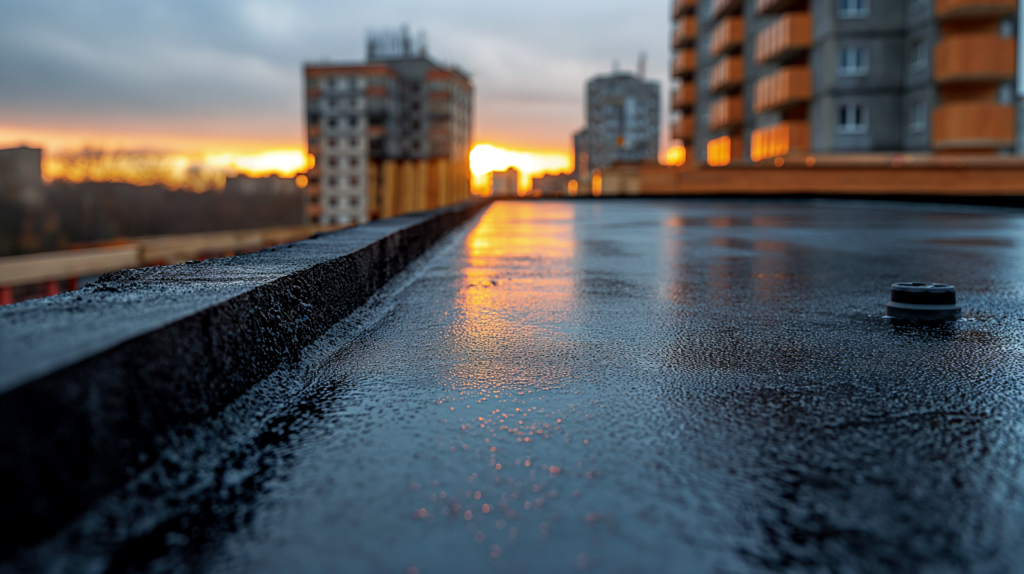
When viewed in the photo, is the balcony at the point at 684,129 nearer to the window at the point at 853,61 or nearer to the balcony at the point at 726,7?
the balcony at the point at 726,7

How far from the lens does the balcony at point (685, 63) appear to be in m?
54.6

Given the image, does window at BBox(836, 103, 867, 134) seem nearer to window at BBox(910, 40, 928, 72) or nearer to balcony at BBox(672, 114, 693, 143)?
window at BBox(910, 40, 928, 72)

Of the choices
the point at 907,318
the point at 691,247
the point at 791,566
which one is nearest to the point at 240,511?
the point at 791,566

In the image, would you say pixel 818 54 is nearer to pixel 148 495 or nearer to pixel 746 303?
pixel 746 303

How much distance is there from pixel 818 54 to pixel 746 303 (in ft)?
108

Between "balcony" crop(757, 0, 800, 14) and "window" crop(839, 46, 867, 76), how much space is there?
3666 millimetres

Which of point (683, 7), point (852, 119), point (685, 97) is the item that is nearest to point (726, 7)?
point (685, 97)

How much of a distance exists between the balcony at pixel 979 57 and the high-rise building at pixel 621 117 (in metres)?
102

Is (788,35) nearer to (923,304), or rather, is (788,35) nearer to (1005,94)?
(1005,94)

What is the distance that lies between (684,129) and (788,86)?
21.8 meters

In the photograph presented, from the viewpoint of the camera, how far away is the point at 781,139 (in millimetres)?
36469

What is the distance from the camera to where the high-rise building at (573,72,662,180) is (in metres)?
134

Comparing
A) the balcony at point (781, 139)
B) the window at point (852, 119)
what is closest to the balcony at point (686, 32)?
the balcony at point (781, 139)

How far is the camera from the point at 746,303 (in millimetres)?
4227
